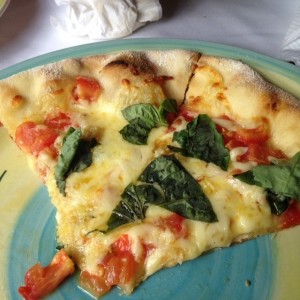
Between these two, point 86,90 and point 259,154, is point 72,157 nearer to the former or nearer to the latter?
point 86,90

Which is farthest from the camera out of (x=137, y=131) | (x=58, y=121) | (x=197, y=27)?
(x=197, y=27)

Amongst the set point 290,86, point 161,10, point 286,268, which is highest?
point 161,10

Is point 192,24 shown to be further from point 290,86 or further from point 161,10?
point 290,86

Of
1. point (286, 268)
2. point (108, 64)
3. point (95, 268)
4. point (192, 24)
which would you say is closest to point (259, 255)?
point (286, 268)

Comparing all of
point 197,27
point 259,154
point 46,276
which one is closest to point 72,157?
point 46,276

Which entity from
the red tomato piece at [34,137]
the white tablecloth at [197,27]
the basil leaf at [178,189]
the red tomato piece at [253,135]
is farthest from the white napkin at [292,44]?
the red tomato piece at [34,137]

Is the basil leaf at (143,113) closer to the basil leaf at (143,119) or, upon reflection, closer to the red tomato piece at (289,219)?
the basil leaf at (143,119)
